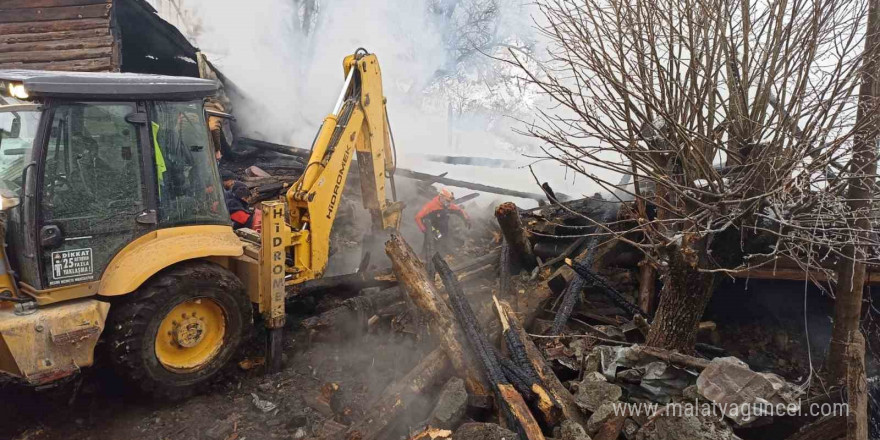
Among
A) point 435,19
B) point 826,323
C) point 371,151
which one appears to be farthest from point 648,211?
point 435,19

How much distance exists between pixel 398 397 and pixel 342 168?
2422 millimetres

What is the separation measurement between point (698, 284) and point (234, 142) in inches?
388

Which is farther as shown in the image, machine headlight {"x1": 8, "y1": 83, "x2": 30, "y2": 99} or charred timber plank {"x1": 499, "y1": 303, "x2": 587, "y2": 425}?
charred timber plank {"x1": 499, "y1": 303, "x2": 587, "y2": 425}

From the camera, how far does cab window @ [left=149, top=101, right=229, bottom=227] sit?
401cm

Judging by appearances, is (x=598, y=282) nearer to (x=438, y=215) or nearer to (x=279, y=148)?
(x=438, y=215)

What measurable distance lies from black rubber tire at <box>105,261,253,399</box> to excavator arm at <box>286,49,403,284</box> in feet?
2.42

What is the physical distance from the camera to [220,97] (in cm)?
1123

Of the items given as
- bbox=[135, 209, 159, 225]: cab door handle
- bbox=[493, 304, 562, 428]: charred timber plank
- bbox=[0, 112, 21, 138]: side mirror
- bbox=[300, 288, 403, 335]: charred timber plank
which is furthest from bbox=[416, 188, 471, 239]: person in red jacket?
bbox=[0, 112, 21, 138]: side mirror

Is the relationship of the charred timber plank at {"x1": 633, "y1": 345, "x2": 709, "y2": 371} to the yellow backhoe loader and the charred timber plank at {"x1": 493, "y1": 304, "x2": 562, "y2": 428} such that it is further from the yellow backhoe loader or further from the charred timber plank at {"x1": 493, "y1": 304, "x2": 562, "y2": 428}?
the yellow backhoe loader

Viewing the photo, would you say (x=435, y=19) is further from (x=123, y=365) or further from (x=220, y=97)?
(x=123, y=365)

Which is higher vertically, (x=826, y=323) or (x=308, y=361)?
(x=826, y=323)

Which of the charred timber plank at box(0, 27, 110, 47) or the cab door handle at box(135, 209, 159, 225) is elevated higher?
the charred timber plank at box(0, 27, 110, 47)

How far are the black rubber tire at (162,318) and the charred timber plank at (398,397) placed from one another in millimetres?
1395

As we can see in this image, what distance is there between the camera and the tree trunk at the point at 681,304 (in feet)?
12.6
